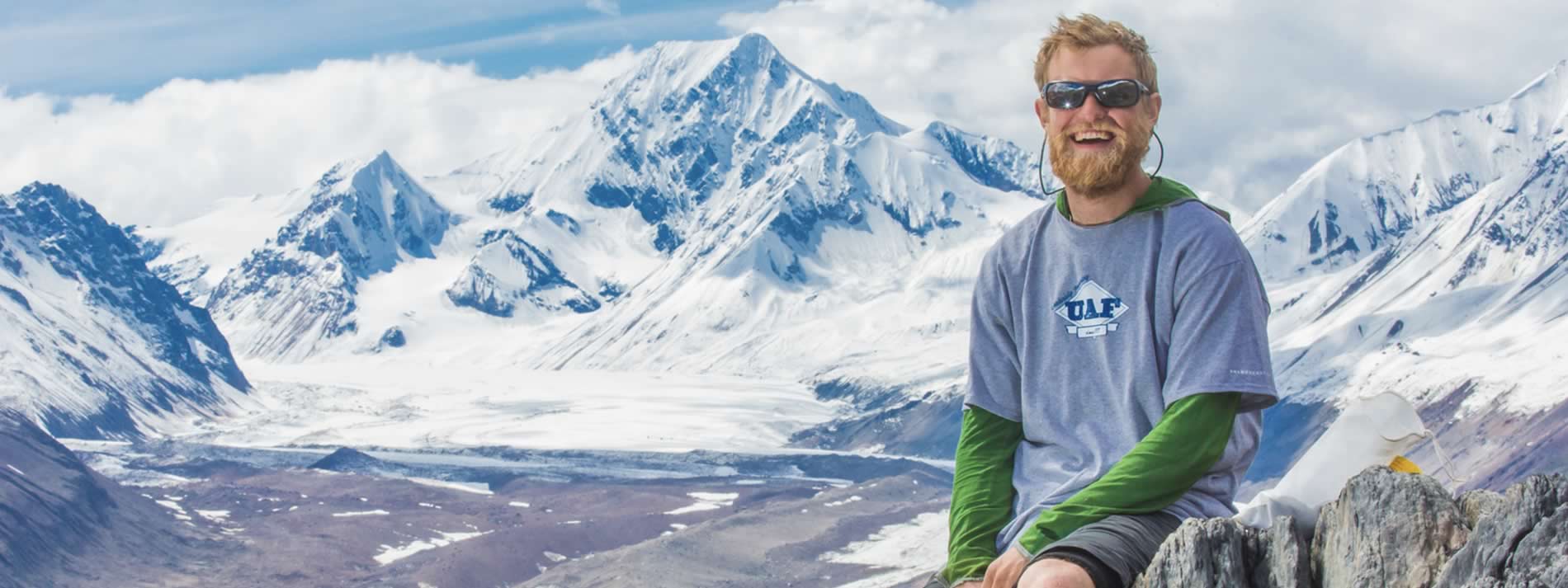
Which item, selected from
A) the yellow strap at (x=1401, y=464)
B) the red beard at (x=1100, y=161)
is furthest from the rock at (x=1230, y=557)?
the red beard at (x=1100, y=161)

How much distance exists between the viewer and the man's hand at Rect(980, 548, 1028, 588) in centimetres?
839

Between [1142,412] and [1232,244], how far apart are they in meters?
1.08

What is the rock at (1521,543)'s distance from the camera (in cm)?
657

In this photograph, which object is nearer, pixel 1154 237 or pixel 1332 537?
pixel 1332 537

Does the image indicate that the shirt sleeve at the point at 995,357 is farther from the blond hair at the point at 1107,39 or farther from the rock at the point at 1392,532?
the rock at the point at 1392,532

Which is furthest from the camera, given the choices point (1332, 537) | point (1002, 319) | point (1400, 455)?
point (1002, 319)

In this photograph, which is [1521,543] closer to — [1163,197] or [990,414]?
[1163,197]

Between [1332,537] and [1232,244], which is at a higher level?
[1232,244]

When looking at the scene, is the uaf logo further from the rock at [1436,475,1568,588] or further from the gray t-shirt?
the rock at [1436,475,1568,588]

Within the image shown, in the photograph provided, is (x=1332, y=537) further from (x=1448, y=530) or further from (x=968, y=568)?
(x=968, y=568)

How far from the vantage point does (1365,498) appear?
7.61 metres

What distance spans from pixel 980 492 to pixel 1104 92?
244 cm

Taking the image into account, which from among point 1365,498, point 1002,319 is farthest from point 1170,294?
point 1365,498

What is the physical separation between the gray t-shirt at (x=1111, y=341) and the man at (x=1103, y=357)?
10mm
